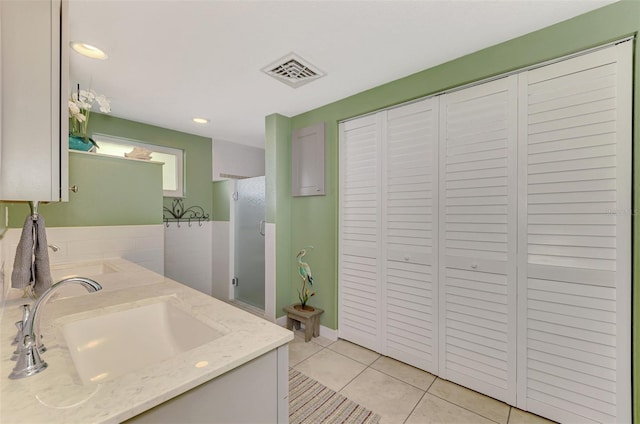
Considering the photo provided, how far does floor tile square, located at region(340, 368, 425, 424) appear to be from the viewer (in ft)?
5.26

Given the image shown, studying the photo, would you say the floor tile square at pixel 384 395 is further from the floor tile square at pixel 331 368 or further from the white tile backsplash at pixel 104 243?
the white tile backsplash at pixel 104 243

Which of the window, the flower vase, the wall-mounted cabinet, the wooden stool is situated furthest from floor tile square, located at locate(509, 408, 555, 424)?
the window

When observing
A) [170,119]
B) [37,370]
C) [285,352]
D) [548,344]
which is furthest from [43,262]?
[548,344]

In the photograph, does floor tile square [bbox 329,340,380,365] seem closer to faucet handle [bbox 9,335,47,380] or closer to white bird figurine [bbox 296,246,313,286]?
white bird figurine [bbox 296,246,313,286]

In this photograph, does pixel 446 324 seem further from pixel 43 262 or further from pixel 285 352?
pixel 43 262

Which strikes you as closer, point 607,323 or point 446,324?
point 607,323

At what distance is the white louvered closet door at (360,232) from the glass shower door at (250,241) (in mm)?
1180

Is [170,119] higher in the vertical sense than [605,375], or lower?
higher

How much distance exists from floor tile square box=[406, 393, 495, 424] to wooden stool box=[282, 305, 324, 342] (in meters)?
1.07

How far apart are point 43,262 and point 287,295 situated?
2.02m

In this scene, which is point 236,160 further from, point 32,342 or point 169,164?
point 32,342

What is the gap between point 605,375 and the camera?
1348 mm

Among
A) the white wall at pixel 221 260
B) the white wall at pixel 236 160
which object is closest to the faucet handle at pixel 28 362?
the white wall at pixel 221 260

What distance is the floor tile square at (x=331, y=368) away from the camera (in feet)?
6.23
